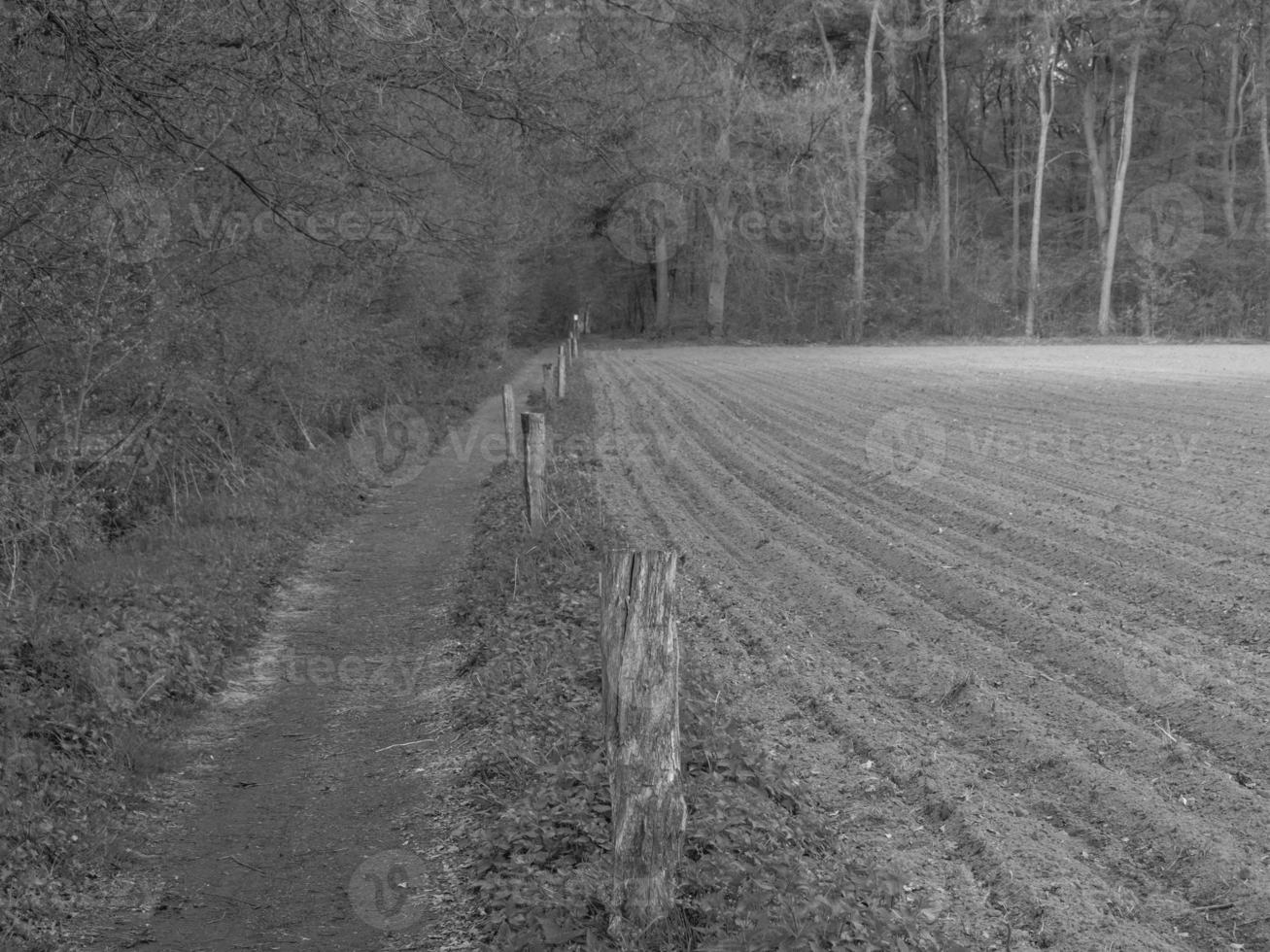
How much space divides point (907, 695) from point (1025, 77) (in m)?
58.6

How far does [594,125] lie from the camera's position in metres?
8.92

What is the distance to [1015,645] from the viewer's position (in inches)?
328

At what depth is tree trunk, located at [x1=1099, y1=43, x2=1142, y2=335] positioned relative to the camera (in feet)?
168

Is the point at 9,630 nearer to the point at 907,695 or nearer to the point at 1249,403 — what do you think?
the point at 907,695

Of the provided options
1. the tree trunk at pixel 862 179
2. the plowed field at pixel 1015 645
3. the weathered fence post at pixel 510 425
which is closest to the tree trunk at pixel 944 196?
the tree trunk at pixel 862 179

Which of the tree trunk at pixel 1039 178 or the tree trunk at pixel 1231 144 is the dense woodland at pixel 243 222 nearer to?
the tree trunk at pixel 1039 178

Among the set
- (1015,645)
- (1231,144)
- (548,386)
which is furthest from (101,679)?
(1231,144)

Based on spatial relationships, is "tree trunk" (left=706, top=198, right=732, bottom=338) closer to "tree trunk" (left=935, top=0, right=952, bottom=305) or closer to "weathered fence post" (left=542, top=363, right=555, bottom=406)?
"tree trunk" (left=935, top=0, right=952, bottom=305)

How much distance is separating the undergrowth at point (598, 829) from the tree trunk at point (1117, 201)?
49893 millimetres

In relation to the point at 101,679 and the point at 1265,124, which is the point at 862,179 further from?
the point at 101,679

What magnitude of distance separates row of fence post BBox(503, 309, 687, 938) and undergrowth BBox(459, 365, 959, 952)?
14cm

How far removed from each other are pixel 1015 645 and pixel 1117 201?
50.3 m

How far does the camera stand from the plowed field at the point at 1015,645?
5355 millimetres

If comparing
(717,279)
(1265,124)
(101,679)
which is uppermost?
(1265,124)
